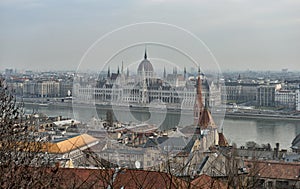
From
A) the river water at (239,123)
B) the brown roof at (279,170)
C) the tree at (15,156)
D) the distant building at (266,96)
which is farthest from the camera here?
the distant building at (266,96)

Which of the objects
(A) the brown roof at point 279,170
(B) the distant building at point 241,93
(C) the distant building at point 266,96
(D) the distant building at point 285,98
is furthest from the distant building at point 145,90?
(B) the distant building at point 241,93

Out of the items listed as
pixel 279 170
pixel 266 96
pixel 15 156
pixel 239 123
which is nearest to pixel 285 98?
pixel 266 96

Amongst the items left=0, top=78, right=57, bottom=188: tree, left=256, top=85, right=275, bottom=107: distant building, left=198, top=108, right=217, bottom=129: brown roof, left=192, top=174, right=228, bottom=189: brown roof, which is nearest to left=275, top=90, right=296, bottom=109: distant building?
left=256, top=85, right=275, bottom=107: distant building

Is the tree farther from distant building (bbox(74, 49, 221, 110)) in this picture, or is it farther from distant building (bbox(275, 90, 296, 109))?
distant building (bbox(275, 90, 296, 109))

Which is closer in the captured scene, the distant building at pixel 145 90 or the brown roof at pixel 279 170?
the brown roof at pixel 279 170

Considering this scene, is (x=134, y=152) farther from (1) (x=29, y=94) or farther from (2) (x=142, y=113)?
(1) (x=29, y=94)

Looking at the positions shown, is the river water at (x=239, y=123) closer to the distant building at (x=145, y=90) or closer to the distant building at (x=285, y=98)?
the distant building at (x=145, y=90)

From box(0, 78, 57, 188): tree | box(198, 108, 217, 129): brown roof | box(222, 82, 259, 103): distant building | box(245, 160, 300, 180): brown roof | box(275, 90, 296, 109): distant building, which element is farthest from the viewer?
box(222, 82, 259, 103): distant building

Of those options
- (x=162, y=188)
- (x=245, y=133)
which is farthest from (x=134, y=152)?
(x=245, y=133)

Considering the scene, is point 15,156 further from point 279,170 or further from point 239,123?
point 239,123

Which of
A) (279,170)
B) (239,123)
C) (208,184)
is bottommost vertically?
(239,123)

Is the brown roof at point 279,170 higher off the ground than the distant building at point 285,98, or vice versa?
the distant building at point 285,98
